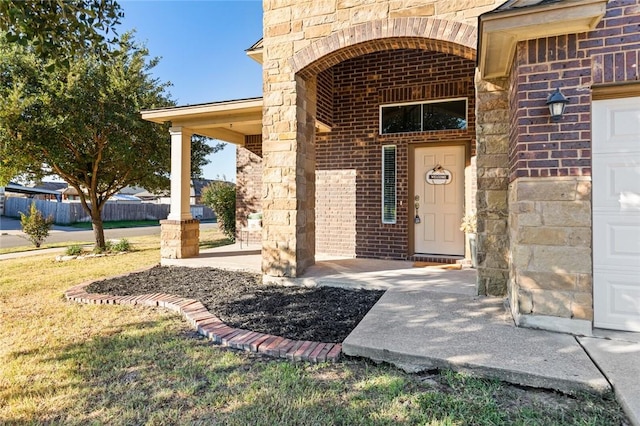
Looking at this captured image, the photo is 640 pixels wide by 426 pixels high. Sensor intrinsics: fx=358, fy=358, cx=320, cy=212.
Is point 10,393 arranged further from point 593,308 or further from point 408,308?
point 593,308

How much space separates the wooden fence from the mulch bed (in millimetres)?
19336

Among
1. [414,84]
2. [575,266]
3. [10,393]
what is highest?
[414,84]

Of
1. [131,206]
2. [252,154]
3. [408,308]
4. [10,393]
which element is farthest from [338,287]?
[131,206]

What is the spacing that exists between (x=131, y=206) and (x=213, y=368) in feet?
96.4

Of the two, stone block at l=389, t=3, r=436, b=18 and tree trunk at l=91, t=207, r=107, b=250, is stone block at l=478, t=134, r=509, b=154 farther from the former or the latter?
tree trunk at l=91, t=207, r=107, b=250

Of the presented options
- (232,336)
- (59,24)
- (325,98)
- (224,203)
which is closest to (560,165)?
(232,336)

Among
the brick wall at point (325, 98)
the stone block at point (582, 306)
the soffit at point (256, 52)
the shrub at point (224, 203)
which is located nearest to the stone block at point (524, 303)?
the stone block at point (582, 306)

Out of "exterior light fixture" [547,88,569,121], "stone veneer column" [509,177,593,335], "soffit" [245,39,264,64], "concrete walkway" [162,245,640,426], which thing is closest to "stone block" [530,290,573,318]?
"stone veneer column" [509,177,593,335]

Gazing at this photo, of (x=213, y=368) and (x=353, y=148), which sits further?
(x=353, y=148)

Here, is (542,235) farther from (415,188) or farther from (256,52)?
(256,52)

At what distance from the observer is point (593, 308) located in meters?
3.07

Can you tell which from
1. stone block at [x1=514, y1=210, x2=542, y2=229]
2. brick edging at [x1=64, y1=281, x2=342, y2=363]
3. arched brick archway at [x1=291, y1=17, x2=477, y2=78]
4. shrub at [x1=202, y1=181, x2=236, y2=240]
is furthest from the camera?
shrub at [x1=202, y1=181, x2=236, y2=240]

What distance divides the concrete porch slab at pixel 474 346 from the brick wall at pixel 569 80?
139cm

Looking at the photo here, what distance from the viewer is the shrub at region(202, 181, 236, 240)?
1125cm
